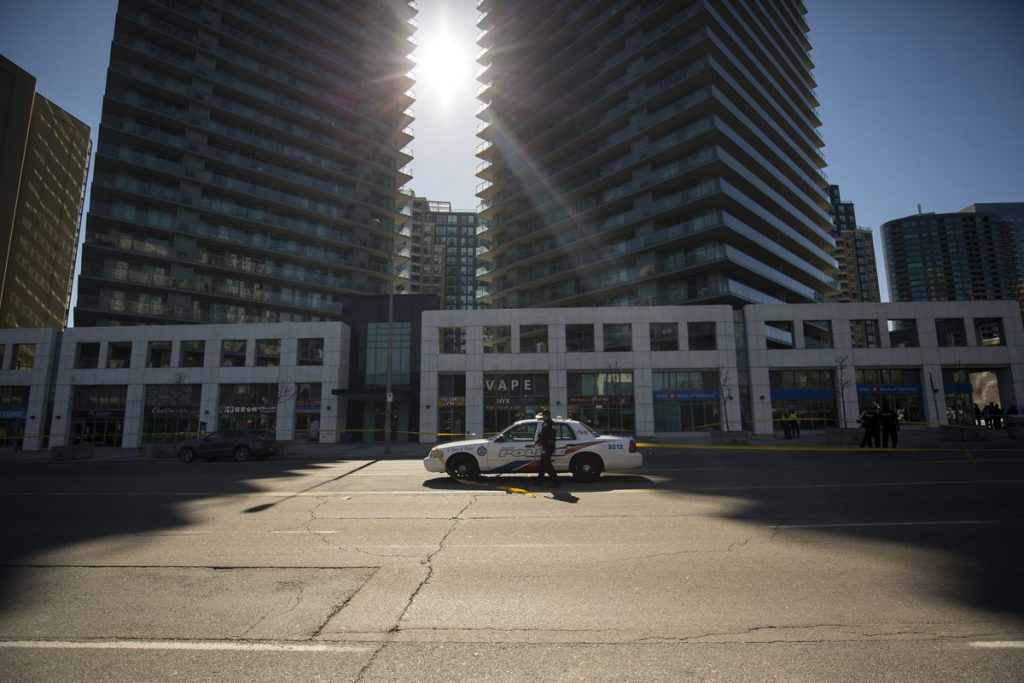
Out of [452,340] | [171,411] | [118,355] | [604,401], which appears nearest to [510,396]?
[452,340]

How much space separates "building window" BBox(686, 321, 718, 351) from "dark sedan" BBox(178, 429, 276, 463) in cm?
2974

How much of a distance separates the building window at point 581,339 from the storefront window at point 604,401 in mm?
2357

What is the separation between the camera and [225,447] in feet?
71.2

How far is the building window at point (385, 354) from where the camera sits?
130 ft

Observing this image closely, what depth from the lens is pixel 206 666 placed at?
10.9 ft

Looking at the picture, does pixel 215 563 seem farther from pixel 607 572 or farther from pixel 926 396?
pixel 926 396

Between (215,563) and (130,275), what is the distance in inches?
2190

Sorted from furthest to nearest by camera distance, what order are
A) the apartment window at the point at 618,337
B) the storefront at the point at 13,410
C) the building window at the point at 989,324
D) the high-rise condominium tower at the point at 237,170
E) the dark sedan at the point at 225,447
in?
the high-rise condominium tower at the point at 237,170
the storefront at the point at 13,410
the apartment window at the point at 618,337
the building window at the point at 989,324
the dark sedan at the point at 225,447

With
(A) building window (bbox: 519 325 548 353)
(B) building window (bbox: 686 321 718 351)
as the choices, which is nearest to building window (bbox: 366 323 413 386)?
(A) building window (bbox: 519 325 548 353)

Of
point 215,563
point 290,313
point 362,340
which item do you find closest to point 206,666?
point 215,563

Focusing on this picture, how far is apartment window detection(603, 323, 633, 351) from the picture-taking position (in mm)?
37500

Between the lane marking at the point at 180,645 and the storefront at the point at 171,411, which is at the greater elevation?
the storefront at the point at 171,411

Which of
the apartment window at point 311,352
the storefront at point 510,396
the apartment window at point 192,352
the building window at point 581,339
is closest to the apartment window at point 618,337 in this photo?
the building window at point 581,339

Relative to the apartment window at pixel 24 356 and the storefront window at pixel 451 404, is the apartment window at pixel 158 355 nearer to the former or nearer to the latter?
the apartment window at pixel 24 356
